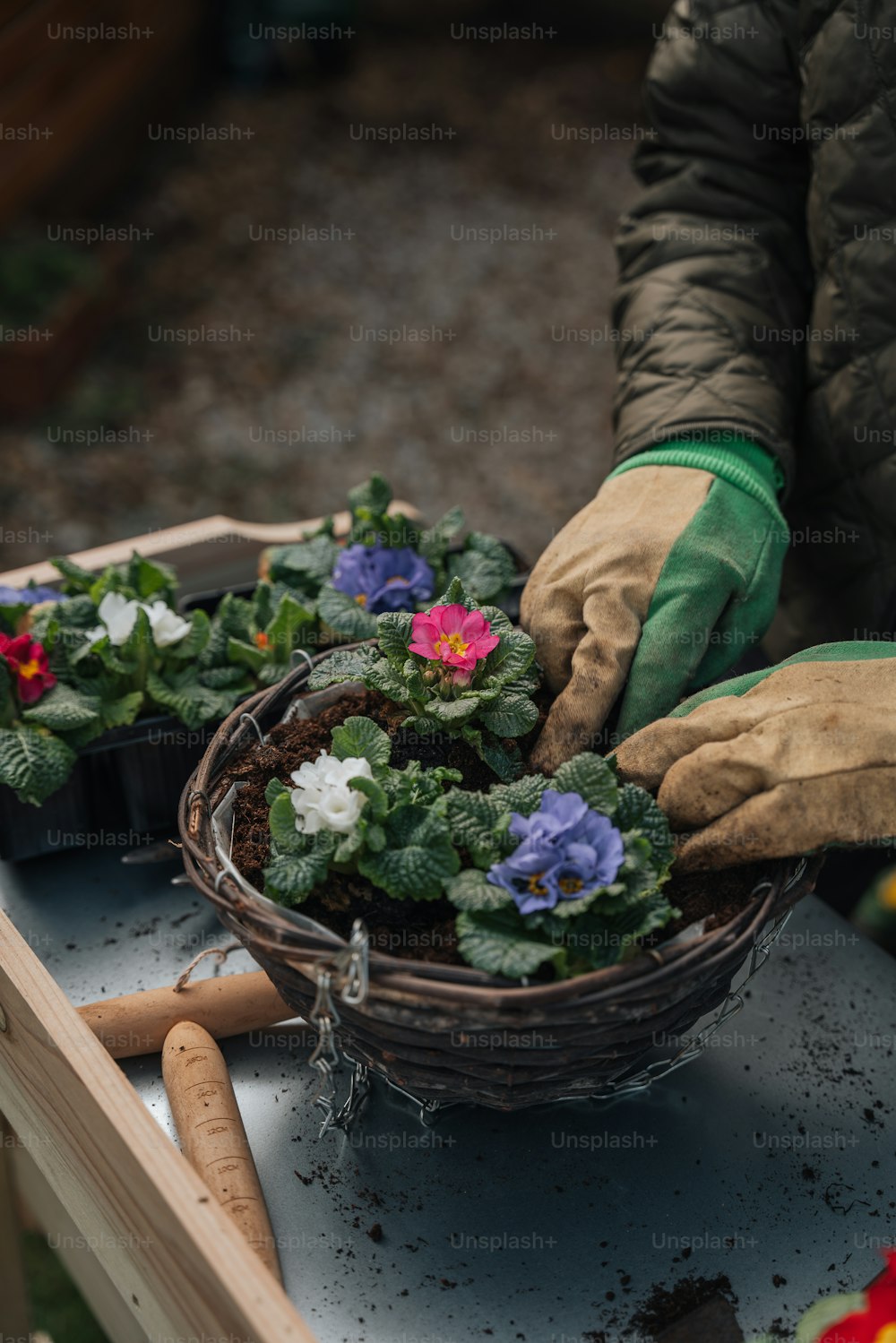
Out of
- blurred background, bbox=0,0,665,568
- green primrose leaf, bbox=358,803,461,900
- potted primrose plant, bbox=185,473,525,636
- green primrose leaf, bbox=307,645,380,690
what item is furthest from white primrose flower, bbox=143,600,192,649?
blurred background, bbox=0,0,665,568

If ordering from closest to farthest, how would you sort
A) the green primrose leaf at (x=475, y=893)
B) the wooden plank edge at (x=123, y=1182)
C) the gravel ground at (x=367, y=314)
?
the wooden plank edge at (x=123, y=1182)
the green primrose leaf at (x=475, y=893)
the gravel ground at (x=367, y=314)

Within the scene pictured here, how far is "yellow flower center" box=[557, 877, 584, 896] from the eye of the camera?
34.9 inches

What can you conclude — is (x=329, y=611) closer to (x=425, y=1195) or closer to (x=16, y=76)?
(x=425, y=1195)

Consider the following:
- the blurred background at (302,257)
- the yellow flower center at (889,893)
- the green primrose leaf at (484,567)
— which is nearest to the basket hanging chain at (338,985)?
the green primrose leaf at (484,567)

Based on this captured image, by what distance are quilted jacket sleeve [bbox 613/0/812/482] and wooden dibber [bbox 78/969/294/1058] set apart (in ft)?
2.32

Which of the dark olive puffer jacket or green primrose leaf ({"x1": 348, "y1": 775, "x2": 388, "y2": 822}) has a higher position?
the dark olive puffer jacket

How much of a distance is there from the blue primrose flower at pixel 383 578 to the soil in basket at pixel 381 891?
0.90 feet

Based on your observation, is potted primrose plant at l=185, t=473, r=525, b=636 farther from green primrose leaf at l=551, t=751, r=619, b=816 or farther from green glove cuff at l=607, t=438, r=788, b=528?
green primrose leaf at l=551, t=751, r=619, b=816

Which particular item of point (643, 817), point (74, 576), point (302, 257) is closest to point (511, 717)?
point (643, 817)

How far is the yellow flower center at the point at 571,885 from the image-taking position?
886mm

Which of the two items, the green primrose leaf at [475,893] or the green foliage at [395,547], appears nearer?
the green primrose leaf at [475,893]

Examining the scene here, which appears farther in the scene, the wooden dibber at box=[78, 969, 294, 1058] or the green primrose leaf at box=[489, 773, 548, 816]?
the wooden dibber at box=[78, 969, 294, 1058]

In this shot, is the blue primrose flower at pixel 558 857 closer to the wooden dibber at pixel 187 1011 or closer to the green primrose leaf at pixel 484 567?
the wooden dibber at pixel 187 1011

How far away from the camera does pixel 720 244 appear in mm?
1396
